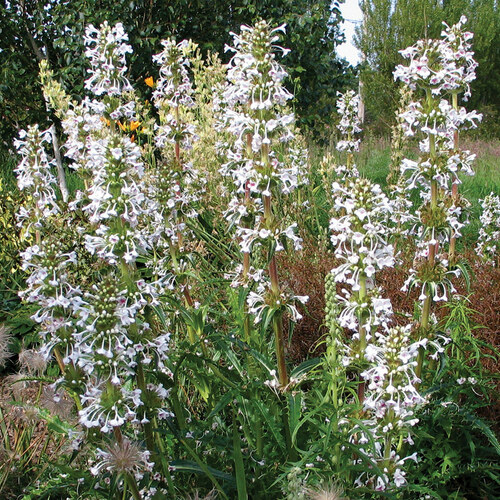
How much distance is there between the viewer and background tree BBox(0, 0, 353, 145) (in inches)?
392

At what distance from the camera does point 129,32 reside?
10.1 meters

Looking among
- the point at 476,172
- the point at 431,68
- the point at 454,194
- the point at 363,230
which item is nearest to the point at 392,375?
the point at 363,230

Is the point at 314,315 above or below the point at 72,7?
below

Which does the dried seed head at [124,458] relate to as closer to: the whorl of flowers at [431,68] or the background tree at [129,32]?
the whorl of flowers at [431,68]

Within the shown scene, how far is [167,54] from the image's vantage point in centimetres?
376

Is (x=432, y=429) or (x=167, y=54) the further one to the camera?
(x=167, y=54)

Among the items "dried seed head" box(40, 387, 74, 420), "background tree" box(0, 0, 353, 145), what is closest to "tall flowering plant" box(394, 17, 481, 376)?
"dried seed head" box(40, 387, 74, 420)

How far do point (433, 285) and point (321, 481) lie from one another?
1.20 metres

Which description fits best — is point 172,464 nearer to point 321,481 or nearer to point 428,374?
point 321,481

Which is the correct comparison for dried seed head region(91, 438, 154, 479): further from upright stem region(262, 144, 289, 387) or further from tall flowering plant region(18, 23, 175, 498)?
upright stem region(262, 144, 289, 387)

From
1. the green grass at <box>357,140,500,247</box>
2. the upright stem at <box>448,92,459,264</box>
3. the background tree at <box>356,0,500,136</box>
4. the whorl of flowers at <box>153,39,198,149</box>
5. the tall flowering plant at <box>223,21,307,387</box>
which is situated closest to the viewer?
the tall flowering plant at <box>223,21,307,387</box>

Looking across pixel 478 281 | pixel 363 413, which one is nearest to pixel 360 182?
pixel 363 413

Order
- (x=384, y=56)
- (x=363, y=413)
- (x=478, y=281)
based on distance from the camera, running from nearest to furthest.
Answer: (x=363, y=413), (x=478, y=281), (x=384, y=56)

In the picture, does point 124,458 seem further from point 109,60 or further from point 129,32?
point 129,32
